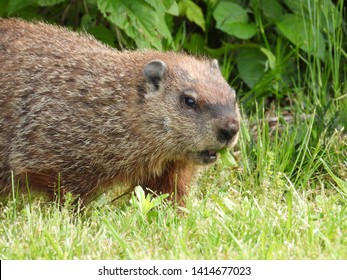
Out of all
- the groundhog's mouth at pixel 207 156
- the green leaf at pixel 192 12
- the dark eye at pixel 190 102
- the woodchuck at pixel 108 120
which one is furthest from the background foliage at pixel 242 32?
the groundhog's mouth at pixel 207 156

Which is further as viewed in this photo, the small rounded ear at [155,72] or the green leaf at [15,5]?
the green leaf at [15,5]

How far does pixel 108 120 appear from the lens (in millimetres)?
5820

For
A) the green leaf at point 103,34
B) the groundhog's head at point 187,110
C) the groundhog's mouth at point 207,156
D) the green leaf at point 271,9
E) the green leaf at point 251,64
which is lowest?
the green leaf at point 251,64

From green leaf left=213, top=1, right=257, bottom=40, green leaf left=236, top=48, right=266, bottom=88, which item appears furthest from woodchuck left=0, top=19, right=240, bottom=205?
green leaf left=236, top=48, right=266, bottom=88

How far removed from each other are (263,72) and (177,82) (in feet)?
7.18

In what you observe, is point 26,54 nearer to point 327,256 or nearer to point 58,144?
point 58,144

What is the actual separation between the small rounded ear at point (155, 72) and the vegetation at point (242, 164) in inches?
30.2

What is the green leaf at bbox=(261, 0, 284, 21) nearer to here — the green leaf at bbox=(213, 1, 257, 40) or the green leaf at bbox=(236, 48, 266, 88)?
the green leaf at bbox=(213, 1, 257, 40)

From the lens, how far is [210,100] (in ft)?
18.5

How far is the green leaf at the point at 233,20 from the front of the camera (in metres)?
7.65

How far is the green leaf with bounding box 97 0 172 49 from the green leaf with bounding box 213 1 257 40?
1.08 m

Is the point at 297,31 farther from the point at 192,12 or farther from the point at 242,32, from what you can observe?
the point at 192,12

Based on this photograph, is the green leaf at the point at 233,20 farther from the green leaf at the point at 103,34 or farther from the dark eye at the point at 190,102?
the dark eye at the point at 190,102

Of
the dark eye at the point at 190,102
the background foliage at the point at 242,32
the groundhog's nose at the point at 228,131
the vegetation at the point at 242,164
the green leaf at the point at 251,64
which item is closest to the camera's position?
the vegetation at the point at 242,164
